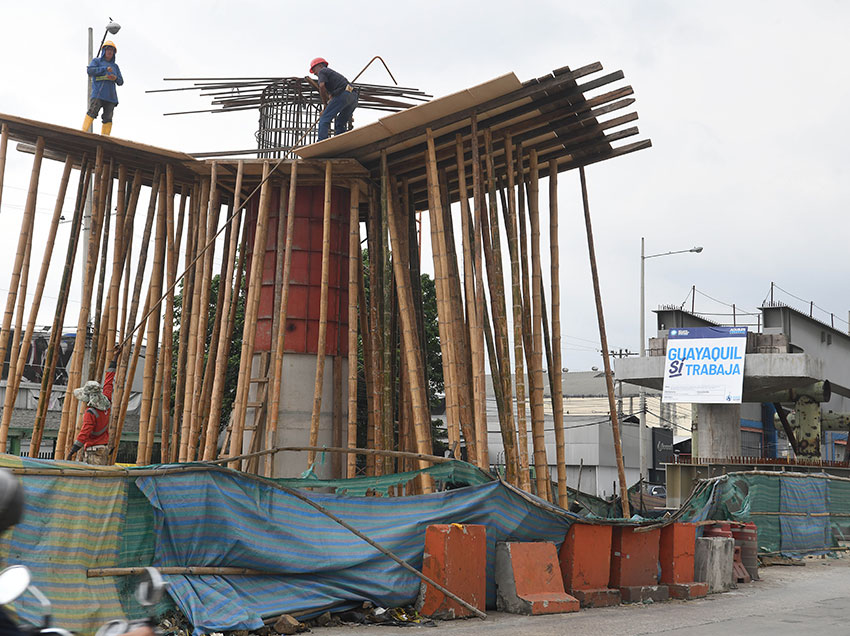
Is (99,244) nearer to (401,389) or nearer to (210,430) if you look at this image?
(210,430)

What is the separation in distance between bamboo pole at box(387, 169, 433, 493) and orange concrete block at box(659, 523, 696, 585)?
3947 millimetres

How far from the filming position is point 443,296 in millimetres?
15234

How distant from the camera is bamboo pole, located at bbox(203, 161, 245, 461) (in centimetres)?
1548

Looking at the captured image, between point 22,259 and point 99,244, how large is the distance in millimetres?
1492

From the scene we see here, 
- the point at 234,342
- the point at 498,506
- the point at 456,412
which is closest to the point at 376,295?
the point at 456,412

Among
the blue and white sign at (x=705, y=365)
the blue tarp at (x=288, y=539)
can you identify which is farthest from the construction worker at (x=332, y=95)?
the blue and white sign at (x=705, y=365)

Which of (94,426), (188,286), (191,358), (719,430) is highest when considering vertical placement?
(188,286)

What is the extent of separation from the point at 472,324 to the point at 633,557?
425 centimetres

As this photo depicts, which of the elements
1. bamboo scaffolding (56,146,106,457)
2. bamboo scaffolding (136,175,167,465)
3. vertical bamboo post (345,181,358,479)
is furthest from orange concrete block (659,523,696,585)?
bamboo scaffolding (56,146,106,457)

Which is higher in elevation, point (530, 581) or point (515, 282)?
point (515, 282)

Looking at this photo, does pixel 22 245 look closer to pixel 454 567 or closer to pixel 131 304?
pixel 131 304

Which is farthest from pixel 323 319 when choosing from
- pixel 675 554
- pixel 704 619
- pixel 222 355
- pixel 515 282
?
pixel 704 619

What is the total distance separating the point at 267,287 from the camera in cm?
1762

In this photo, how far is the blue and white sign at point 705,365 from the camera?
1277 inches
